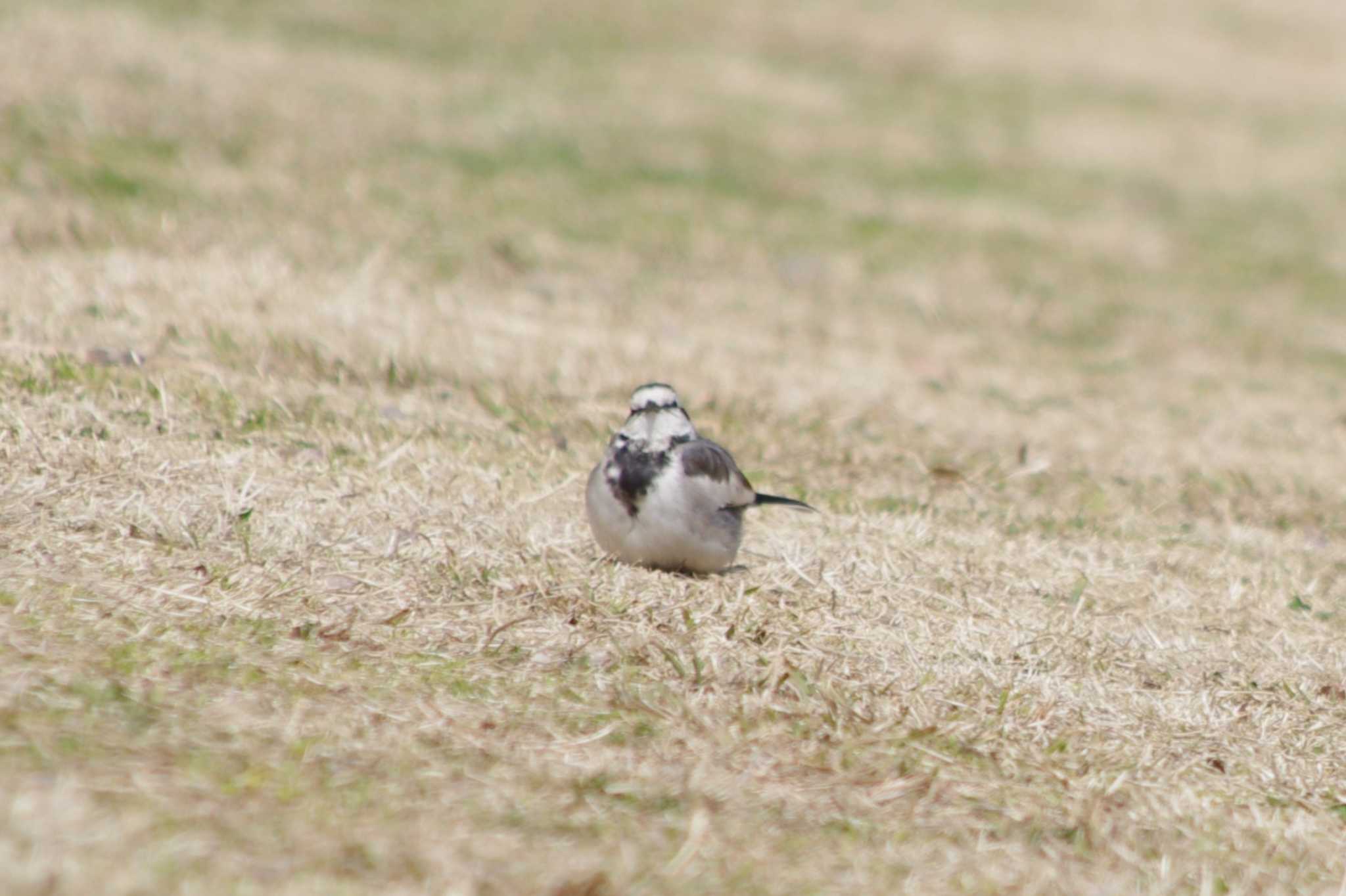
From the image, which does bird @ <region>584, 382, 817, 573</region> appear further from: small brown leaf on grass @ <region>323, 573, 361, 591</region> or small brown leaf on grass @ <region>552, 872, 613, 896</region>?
small brown leaf on grass @ <region>552, 872, 613, 896</region>

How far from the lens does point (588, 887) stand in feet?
13.9

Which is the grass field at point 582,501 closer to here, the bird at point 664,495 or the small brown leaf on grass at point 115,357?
the small brown leaf on grass at point 115,357

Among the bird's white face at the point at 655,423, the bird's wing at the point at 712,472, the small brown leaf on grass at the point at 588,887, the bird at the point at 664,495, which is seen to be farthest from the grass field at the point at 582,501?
the bird's white face at the point at 655,423

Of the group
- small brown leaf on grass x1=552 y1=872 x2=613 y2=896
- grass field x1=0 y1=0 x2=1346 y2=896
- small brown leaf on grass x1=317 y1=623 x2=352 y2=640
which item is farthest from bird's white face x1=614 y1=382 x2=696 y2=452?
small brown leaf on grass x1=552 y1=872 x2=613 y2=896

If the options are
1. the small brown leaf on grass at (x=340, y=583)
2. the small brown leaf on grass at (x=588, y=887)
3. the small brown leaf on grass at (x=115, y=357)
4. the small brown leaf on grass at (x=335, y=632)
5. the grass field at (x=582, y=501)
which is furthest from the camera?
the small brown leaf on grass at (x=115, y=357)

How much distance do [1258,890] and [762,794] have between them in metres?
1.50

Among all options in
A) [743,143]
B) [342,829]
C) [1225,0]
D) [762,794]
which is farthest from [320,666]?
[1225,0]

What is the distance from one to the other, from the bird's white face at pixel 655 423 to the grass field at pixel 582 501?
526 millimetres

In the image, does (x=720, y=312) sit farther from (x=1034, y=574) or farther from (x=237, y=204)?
(x=1034, y=574)

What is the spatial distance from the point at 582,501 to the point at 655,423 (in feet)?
3.62

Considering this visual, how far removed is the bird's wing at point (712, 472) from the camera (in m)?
6.42

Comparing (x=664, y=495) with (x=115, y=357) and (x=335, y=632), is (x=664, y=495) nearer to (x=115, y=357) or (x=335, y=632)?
(x=335, y=632)

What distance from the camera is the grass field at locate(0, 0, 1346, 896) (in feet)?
15.4

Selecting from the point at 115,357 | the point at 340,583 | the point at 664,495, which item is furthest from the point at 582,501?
the point at 115,357
